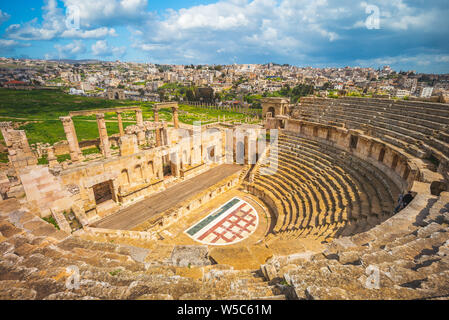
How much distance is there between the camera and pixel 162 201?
1612cm

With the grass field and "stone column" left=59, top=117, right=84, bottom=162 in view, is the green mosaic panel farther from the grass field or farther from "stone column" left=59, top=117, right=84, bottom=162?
the grass field

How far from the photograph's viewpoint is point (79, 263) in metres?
4.83

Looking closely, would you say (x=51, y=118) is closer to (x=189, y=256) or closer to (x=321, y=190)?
(x=189, y=256)

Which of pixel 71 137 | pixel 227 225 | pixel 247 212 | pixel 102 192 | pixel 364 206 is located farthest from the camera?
pixel 71 137

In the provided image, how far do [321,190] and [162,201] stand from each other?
456 inches

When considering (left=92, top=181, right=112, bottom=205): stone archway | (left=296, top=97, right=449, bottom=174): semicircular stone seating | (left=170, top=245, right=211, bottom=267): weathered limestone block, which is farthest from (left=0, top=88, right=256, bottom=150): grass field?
(left=170, top=245, right=211, bottom=267): weathered limestone block

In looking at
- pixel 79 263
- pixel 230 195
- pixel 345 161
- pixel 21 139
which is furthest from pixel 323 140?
pixel 21 139

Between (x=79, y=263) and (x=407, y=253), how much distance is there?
7615mm

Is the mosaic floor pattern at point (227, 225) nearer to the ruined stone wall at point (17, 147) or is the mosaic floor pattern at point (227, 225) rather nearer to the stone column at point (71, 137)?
the ruined stone wall at point (17, 147)

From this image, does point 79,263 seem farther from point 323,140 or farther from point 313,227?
point 323,140

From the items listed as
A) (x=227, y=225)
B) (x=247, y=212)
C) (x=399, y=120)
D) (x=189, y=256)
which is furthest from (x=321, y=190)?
(x=189, y=256)

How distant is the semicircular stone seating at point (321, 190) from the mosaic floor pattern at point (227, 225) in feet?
6.46

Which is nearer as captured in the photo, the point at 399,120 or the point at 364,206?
the point at 364,206

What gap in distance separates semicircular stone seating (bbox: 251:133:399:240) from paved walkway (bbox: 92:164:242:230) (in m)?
4.27
